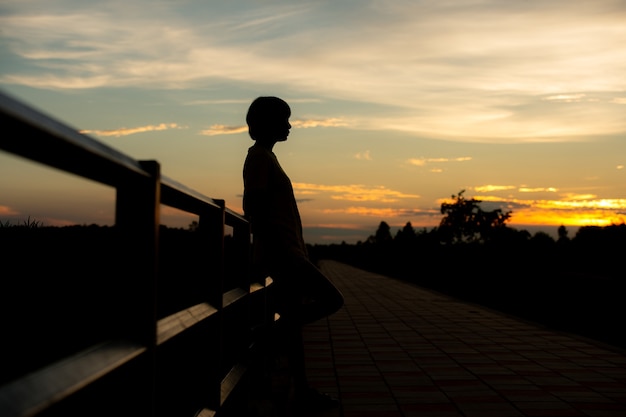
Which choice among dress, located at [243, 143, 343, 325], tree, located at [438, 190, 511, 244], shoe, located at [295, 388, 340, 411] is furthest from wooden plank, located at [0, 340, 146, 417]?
tree, located at [438, 190, 511, 244]

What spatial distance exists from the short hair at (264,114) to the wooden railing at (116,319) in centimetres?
145

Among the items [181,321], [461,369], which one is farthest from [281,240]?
[461,369]

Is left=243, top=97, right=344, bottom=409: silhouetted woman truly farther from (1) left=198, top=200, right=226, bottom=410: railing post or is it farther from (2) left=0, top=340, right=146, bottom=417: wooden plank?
(2) left=0, top=340, right=146, bottom=417: wooden plank

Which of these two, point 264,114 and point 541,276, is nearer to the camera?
point 264,114

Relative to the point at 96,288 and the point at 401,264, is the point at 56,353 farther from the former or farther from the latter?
the point at 401,264

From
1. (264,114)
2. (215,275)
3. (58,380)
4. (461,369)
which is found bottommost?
(461,369)

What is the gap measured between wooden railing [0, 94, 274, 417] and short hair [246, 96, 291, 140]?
1455mm

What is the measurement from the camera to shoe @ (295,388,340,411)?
441 cm

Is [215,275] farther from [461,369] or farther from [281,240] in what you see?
[461,369]

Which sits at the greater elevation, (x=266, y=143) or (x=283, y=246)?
(x=266, y=143)

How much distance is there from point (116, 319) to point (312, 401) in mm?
2976

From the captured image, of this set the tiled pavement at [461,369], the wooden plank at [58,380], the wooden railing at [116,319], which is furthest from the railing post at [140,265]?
the tiled pavement at [461,369]

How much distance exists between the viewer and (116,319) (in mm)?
1657

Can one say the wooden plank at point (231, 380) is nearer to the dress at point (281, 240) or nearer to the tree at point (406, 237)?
the dress at point (281, 240)
